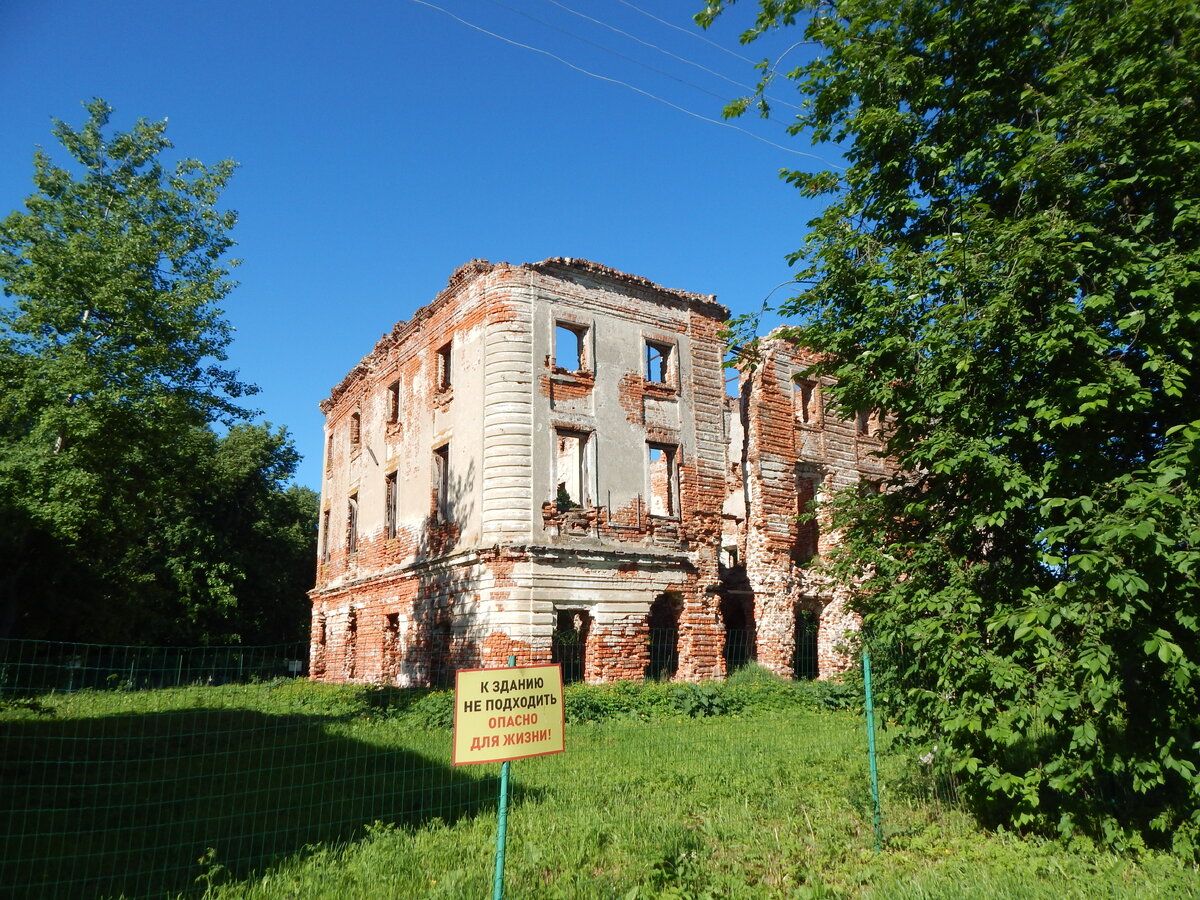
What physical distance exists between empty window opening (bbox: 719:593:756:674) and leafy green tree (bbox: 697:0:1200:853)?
1140 centimetres

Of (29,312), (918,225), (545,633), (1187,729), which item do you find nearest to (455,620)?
(545,633)

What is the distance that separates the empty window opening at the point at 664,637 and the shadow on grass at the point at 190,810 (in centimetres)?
864

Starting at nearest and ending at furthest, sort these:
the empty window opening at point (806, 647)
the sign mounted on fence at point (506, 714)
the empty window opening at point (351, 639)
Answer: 1. the sign mounted on fence at point (506, 714)
2. the empty window opening at point (806, 647)
3. the empty window opening at point (351, 639)

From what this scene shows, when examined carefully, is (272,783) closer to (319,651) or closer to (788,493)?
(788,493)

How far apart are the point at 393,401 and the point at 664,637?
35.1ft

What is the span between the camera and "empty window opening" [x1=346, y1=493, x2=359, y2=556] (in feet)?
81.9

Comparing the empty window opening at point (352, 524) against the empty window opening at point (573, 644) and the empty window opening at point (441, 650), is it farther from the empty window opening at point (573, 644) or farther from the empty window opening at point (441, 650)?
the empty window opening at point (573, 644)

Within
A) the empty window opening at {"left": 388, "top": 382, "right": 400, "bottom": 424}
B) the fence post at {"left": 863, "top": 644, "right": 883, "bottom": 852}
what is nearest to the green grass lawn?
the fence post at {"left": 863, "top": 644, "right": 883, "bottom": 852}

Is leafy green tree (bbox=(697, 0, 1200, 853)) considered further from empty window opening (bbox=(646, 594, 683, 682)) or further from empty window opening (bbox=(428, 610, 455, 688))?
empty window opening (bbox=(428, 610, 455, 688))

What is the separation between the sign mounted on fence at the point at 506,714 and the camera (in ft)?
15.9

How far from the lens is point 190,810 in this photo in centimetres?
766

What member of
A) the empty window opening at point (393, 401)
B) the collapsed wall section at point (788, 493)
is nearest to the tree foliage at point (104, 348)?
the empty window opening at point (393, 401)

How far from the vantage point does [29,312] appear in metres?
17.0

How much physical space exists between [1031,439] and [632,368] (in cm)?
1304
